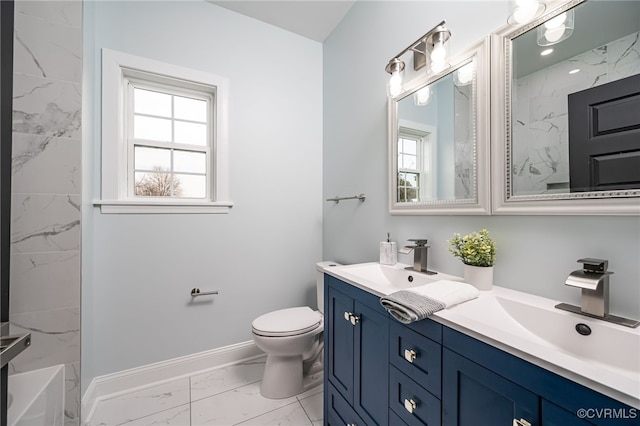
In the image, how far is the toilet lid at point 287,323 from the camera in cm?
154

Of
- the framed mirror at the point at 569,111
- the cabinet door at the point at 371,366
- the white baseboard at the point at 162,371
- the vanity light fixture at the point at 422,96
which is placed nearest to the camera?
the framed mirror at the point at 569,111

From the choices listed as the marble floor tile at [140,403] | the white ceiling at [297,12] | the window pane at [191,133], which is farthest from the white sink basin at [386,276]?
the white ceiling at [297,12]

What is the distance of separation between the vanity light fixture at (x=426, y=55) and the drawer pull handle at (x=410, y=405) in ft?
4.43

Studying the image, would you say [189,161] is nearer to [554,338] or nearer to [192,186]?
[192,186]

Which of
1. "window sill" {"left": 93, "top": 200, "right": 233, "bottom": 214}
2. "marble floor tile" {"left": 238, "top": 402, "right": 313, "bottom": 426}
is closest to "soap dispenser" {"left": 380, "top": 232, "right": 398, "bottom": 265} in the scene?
"marble floor tile" {"left": 238, "top": 402, "right": 313, "bottom": 426}

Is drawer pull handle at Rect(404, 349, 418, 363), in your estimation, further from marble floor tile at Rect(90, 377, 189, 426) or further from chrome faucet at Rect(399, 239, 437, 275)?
marble floor tile at Rect(90, 377, 189, 426)

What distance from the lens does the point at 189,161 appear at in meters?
1.97

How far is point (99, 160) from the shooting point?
1596 millimetres

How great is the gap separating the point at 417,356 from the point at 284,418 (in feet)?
3.57

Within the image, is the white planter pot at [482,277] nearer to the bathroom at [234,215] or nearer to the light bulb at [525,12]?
the bathroom at [234,215]

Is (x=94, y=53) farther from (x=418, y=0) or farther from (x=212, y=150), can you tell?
(x=418, y=0)

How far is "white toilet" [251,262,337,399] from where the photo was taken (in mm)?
1536

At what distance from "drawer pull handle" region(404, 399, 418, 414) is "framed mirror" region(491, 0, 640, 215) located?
2.47ft

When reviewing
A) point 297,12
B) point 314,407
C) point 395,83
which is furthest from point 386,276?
point 297,12
